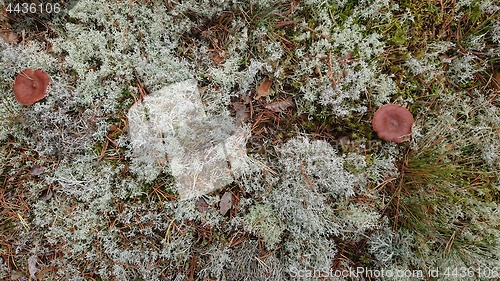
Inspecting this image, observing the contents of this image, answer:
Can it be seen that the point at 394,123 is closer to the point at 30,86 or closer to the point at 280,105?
the point at 280,105

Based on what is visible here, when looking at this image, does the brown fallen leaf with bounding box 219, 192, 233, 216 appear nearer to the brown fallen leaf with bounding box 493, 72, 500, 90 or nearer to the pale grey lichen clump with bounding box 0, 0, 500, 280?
the pale grey lichen clump with bounding box 0, 0, 500, 280

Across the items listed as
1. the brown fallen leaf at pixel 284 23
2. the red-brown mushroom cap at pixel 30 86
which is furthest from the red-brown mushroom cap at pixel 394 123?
the red-brown mushroom cap at pixel 30 86

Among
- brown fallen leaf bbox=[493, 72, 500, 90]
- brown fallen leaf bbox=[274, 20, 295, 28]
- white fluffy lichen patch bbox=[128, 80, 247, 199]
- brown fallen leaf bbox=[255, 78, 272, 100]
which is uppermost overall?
brown fallen leaf bbox=[274, 20, 295, 28]

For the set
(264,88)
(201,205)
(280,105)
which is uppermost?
(264,88)

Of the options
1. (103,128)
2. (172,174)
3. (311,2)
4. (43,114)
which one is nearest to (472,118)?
(311,2)

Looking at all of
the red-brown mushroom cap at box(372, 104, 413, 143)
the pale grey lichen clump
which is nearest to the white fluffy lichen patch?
the pale grey lichen clump

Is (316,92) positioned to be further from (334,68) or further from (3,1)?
(3,1)

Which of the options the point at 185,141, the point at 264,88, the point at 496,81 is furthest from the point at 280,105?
Answer: the point at 496,81
